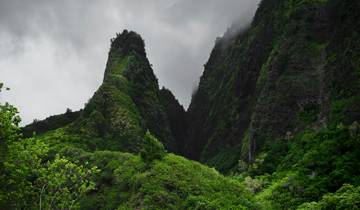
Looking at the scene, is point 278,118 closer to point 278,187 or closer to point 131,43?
point 278,187

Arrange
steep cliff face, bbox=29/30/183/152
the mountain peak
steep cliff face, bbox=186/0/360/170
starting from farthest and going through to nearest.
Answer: the mountain peak → steep cliff face, bbox=29/30/183/152 → steep cliff face, bbox=186/0/360/170

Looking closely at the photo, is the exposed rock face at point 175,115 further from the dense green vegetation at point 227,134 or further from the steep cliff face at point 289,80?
the steep cliff face at point 289,80

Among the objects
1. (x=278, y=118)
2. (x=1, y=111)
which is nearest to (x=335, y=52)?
(x=278, y=118)

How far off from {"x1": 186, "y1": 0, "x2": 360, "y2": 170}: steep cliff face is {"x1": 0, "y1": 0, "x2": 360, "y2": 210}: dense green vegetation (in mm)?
246

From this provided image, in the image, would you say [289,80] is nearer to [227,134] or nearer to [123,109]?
[227,134]

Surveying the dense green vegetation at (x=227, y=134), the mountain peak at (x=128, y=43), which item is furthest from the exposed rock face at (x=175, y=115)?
the mountain peak at (x=128, y=43)

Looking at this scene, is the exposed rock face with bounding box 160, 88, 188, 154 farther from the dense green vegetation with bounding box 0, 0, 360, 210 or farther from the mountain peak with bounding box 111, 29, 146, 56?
the mountain peak with bounding box 111, 29, 146, 56

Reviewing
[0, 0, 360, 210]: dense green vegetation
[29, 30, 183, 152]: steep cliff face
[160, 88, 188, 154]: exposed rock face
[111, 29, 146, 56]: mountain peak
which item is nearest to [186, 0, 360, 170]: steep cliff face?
[0, 0, 360, 210]: dense green vegetation

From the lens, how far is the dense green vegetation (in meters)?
30.9

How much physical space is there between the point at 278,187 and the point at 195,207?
64.6ft

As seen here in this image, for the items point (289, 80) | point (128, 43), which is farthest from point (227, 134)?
point (128, 43)

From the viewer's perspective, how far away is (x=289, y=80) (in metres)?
84.4

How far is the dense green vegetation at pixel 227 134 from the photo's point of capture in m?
30.9

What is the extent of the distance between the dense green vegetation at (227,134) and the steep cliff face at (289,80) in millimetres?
246
